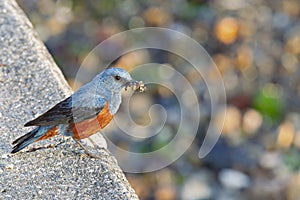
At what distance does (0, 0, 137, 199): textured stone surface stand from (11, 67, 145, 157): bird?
65 mm

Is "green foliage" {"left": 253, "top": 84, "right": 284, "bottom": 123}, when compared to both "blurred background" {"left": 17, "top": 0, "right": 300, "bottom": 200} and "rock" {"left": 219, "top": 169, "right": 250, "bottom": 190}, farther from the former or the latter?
"rock" {"left": 219, "top": 169, "right": 250, "bottom": 190}

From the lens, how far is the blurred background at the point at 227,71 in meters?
5.27

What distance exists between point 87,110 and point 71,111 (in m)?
0.06

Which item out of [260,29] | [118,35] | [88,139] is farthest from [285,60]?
[88,139]

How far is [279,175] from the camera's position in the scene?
532 cm

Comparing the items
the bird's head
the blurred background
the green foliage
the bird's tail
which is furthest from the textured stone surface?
the green foliage

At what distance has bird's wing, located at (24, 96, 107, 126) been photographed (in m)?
2.72

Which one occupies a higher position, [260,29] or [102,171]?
[102,171]

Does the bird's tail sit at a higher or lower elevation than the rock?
higher

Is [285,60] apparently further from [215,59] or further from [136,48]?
[136,48]

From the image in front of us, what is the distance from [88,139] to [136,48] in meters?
3.01

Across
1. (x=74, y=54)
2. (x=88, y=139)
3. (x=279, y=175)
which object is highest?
(x=88, y=139)

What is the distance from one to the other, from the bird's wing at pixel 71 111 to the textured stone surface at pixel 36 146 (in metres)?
A: 0.13

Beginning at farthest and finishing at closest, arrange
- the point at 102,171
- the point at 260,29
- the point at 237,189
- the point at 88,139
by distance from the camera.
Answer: the point at 260,29 → the point at 237,189 → the point at 88,139 → the point at 102,171
